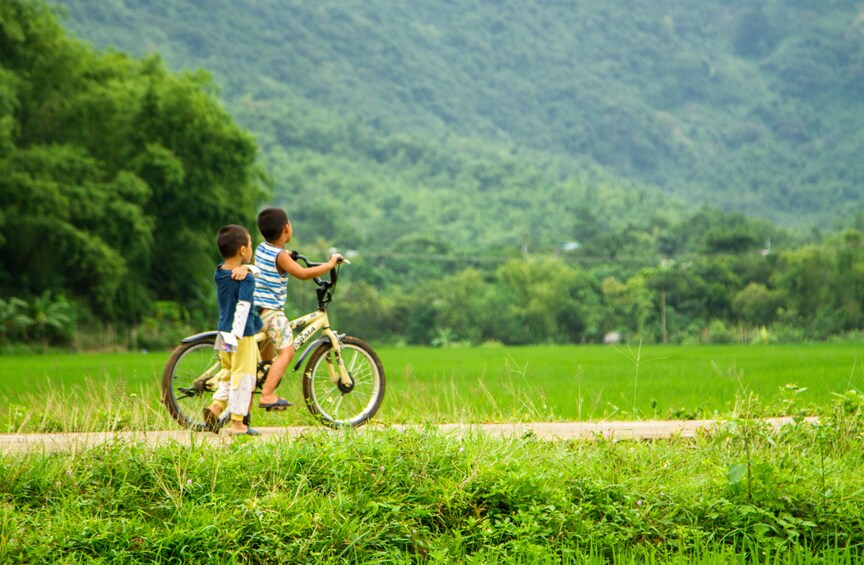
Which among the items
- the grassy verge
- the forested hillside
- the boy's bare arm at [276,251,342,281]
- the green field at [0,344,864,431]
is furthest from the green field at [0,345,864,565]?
the forested hillside

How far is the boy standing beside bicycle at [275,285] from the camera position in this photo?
7.08 metres

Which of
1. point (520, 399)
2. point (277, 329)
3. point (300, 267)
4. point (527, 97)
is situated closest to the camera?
point (300, 267)

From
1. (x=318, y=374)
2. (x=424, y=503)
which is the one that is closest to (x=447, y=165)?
(x=318, y=374)

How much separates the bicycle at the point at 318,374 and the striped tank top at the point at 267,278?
8.1 inches

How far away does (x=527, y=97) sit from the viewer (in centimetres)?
13800

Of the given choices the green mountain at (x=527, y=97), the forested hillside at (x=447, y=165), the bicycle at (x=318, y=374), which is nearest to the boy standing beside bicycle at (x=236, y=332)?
the bicycle at (x=318, y=374)

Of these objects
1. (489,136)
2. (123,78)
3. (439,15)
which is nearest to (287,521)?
(123,78)

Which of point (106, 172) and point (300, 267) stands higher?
point (106, 172)

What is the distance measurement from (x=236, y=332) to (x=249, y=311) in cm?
17

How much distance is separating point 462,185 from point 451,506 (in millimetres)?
112189

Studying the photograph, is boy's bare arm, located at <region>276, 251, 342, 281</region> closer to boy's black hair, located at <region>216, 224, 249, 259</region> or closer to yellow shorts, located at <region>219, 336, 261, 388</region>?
boy's black hair, located at <region>216, 224, 249, 259</region>

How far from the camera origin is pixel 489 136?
134750mm

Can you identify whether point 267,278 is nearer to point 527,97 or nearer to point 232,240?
point 232,240

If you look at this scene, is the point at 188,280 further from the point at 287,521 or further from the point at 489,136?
the point at 489,136
